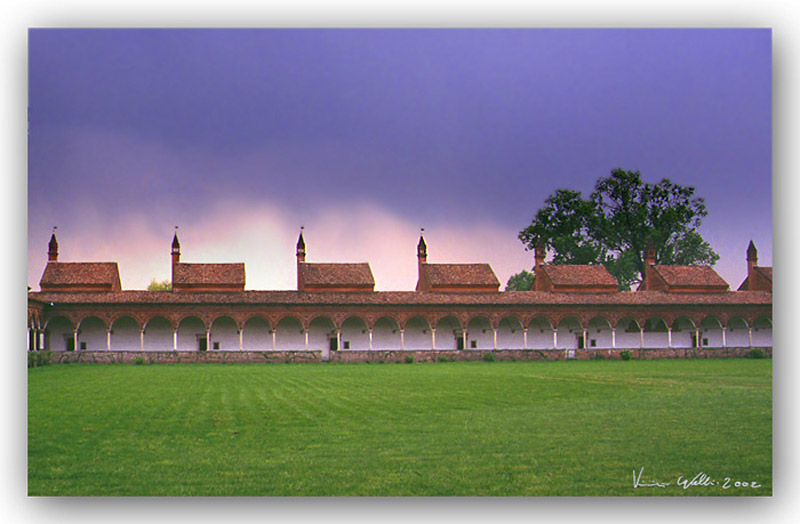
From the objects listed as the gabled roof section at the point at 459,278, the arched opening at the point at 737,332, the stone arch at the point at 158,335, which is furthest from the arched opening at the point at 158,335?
the arched opening at the point at 737,332

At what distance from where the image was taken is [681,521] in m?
9.20

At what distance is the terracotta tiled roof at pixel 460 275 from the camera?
149ft

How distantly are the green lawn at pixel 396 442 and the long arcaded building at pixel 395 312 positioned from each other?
22695mm

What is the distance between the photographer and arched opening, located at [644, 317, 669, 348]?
44875 mm

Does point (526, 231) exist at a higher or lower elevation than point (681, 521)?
higher

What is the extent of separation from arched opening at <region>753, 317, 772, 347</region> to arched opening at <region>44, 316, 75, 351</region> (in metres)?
35.3

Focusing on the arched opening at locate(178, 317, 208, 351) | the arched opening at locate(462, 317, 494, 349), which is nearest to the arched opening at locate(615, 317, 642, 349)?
the arched opening at locate(462, 317, 494, 349)

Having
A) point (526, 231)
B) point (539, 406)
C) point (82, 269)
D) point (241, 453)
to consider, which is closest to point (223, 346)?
point (82, 269)

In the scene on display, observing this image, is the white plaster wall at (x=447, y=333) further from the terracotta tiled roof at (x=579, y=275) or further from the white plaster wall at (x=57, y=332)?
the white plaster wall at (x=57, y=332)

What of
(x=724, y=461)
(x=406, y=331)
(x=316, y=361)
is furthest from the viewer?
(x=406, y=331)

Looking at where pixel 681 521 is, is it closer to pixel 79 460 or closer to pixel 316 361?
pixel 79 460

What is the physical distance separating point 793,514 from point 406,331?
3476 cm
